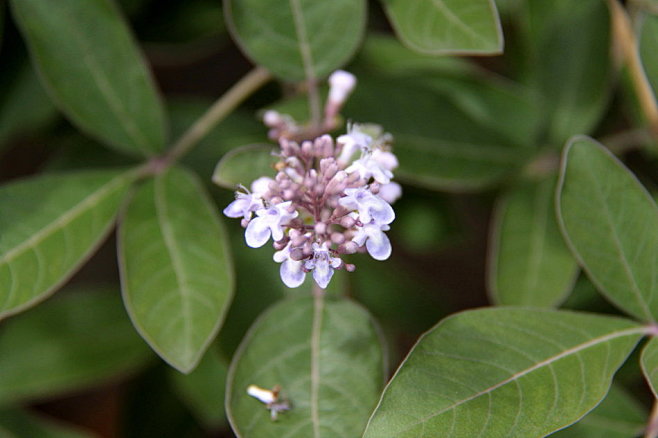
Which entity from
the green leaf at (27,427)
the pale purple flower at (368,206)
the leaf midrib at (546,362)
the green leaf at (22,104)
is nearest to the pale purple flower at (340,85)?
the pale purple flower at (368,206)

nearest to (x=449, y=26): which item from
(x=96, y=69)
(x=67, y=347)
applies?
(x=96, y=69)

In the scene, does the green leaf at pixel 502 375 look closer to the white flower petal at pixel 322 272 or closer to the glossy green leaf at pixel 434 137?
the white flower petal at pixel 322 272

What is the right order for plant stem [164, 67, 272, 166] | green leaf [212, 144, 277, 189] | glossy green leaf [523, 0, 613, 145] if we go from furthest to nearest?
glossy green leaf [523, 0, 613, 145] → plant stem [164, 67, 272, 166] → green leaf [212, 144, 277, 189]

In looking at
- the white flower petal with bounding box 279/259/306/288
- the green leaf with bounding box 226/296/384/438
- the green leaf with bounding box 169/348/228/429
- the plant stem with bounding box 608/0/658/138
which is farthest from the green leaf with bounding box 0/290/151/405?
the plant stem with bounding box 608/0/658/138

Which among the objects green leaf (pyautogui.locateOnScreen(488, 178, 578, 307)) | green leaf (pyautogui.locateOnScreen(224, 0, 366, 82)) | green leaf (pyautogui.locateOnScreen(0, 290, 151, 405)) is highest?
green leaf (pyautogui.locateOnScreen(224, 0, 366, 82))

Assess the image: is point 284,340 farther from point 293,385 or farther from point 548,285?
point 548,285

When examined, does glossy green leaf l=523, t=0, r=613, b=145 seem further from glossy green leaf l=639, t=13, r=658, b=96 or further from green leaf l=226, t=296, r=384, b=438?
green leaf l=226, t=296, r=384, b=438

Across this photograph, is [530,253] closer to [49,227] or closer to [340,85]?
[340,85]

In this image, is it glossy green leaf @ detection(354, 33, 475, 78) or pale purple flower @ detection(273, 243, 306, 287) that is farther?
glossy green leaf @ detection(354, 33, 475, 78)
